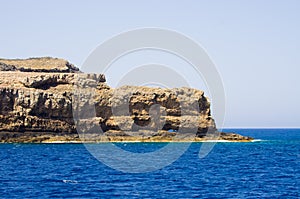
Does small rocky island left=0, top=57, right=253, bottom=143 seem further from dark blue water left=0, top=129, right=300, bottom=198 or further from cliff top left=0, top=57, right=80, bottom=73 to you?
dark blue water left=0, top=129, right=300, bottom=198

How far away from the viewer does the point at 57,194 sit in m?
39.8

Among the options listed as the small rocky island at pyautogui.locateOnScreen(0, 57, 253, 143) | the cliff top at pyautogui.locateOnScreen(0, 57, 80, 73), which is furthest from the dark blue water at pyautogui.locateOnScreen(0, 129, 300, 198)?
the cliff top at pyautogui.locateOnScreen(0, 57, 80, 73)

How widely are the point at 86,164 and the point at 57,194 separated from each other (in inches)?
1021

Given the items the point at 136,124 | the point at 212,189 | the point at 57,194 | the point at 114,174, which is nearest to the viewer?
the point at 57,194

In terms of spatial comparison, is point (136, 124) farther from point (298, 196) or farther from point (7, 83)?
point (298, 196)

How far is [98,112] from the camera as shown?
126812mm

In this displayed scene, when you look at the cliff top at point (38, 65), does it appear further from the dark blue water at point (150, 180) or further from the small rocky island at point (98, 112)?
the dark blue water at point (150, 180)

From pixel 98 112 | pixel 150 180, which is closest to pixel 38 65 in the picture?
pixel 98 112

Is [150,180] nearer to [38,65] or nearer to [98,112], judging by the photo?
[98,112]

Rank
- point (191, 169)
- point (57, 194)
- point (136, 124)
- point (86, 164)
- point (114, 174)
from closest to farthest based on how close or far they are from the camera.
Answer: point (57, 194) < point (114, 174) < point (191, 169) < point (86, 164) < point (136, 124)

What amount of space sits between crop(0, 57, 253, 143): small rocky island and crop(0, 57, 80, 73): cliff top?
8498 mm

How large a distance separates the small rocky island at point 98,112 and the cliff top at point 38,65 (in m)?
8.50

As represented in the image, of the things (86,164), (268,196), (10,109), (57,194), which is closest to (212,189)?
(268,196)

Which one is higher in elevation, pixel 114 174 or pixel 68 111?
pixel 68 111
